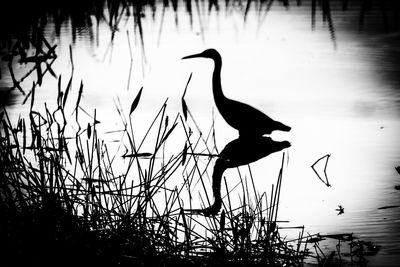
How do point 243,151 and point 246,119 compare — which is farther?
point 246,119

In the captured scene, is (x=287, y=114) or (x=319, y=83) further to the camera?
(x=319, y=83)

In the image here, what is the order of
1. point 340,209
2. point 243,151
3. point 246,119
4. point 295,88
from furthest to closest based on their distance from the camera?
point 295,88 < point 246,119 < point 243,151 < point 340,209

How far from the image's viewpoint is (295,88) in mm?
7102

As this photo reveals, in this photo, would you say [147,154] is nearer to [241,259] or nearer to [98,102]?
[98,102]

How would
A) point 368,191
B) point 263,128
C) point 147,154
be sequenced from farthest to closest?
point 263,128 < point 147,154 < point 368,191

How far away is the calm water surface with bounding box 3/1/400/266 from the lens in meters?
4.14

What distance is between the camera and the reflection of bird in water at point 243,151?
484cm

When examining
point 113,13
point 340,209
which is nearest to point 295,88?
point 113,13

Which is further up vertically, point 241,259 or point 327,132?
point 241,259

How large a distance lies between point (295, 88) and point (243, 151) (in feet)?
5.99

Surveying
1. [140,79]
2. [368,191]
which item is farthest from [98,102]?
[368,191]

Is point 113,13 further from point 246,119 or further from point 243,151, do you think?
point 243,151

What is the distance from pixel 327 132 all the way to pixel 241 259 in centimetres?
276

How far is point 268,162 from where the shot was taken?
5.09 m
